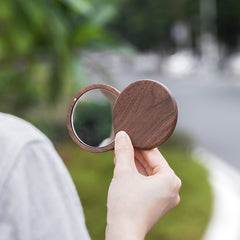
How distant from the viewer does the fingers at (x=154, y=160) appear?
0.80 meters

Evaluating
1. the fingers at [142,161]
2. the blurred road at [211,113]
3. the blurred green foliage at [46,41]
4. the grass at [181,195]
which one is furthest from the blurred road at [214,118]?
the fingers at [142,161]

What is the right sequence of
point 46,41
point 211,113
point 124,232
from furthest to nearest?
point 211,113 < point 46,41 < point 124,232

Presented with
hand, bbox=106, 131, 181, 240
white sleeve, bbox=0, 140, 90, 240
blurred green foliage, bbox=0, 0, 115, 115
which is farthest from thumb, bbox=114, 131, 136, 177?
blurred green foliage, bbox=0, 0, 115, 115

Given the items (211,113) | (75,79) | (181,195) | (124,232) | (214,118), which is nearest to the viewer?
(124,232)

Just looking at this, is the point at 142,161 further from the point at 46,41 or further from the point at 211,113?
the point at 211,113

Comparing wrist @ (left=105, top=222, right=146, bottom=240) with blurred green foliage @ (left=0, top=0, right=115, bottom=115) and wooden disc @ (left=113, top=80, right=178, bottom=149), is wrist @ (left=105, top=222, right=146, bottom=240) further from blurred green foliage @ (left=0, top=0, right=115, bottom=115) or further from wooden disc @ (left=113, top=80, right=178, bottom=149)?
blurred green foliage @ (left=0, top=0, right=115, bottom=115)

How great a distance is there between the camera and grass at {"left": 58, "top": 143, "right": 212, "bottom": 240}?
4.57 meters

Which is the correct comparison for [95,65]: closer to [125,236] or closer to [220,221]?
[220,221]

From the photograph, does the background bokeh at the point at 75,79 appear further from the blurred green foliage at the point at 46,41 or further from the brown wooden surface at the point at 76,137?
the brown wooden surface at the point at 76,137

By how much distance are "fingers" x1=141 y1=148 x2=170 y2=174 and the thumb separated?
4 cm

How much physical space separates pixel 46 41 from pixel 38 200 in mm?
6390

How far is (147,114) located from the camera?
2.66 ft

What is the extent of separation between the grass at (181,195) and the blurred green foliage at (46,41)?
1185mm

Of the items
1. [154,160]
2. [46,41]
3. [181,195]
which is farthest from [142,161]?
[46,41]
